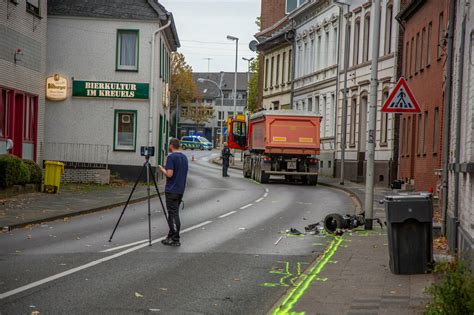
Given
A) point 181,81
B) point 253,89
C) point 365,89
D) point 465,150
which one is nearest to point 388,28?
point 365,89

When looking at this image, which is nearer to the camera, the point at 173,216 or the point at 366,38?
the point at 173,216

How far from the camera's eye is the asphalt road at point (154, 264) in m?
9.88

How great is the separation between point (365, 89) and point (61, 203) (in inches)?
943

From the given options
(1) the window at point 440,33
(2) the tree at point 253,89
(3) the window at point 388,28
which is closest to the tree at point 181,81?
(2) the tree at point 253,89

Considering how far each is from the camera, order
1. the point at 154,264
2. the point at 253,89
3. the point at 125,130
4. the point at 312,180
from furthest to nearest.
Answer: the point at 253,89
the point at 312,180
the point at 125,130
the point at 154,264

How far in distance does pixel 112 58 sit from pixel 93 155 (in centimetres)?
399

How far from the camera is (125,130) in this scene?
127 ft

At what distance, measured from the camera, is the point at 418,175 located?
3306 centimetres

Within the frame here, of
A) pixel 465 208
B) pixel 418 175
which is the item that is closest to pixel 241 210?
pixel 418 175

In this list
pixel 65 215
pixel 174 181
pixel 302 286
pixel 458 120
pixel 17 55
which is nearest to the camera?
pixel 302 286

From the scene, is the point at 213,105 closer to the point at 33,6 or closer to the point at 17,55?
the point at 33,6

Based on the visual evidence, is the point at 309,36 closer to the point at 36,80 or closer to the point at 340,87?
the point at 340,87

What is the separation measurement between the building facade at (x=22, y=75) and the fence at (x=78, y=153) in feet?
10.3

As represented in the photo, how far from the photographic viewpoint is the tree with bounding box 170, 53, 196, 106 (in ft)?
389
